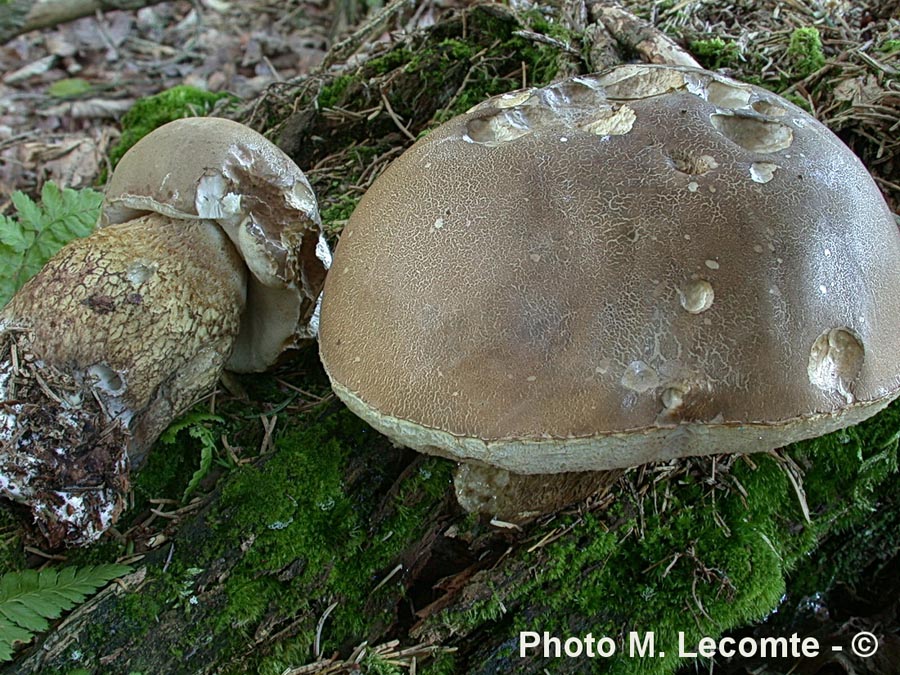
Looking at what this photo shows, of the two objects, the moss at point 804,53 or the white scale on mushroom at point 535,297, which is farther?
the moss at point 804,53

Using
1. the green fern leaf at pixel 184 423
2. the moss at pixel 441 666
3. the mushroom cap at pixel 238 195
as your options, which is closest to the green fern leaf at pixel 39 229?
the mushroom cap at pixel 238 195

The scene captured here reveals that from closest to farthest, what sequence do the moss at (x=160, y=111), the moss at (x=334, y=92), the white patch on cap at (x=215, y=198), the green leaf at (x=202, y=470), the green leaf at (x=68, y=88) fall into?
the white patch on cap at (x=215, y=198) < the green leaf at (x=202, y=470) < the moss at (x=334, y=92) < the moss at (x=160, y=111) < the green leaf at (x=68, y=88)

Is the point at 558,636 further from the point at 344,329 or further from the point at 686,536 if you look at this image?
the point at 344,329

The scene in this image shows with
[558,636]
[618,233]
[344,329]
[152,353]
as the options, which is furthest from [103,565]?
[618,233]

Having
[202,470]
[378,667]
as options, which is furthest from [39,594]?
[378,667]

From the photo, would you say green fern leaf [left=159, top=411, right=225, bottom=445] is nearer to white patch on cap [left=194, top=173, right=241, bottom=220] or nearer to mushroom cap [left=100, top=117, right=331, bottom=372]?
mushroom cap [left=100, top=117, right=331, bottom=372]

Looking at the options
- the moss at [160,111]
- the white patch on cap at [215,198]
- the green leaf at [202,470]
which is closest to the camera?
the white patch on cap at [215,198]

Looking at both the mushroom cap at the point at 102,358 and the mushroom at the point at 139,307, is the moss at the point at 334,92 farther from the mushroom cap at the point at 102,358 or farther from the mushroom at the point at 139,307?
the mushroom cap at the point at 102,358

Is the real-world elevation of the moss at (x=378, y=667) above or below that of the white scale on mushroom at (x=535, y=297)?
below
